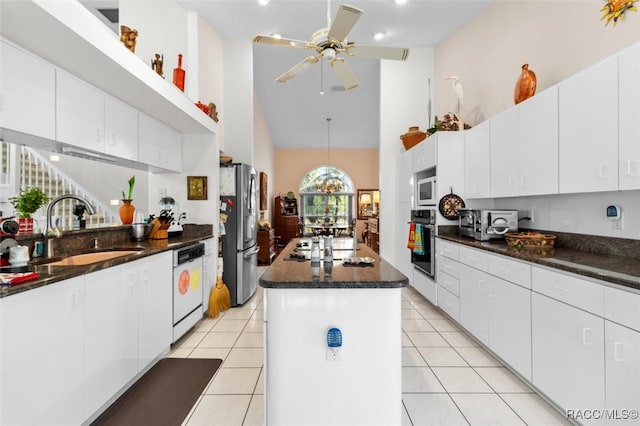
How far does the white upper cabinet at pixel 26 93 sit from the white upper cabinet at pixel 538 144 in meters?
3.46

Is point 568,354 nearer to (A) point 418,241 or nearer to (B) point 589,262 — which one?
(B) point 589,262

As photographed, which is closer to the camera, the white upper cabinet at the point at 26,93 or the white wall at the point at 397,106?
the white upper cabinet at the point at 26,93

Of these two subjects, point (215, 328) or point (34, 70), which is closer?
point (34, 70)

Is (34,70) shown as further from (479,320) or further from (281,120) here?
(281,120)

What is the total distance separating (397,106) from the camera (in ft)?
16.9

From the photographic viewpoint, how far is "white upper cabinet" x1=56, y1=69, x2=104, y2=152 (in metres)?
2.04

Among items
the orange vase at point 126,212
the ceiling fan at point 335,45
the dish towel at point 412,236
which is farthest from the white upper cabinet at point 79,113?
the dish towel at point 412,236

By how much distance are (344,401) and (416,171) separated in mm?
3404

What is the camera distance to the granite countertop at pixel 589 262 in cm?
150

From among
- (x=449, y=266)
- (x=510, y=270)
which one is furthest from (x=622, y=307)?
(x=449, y=266)

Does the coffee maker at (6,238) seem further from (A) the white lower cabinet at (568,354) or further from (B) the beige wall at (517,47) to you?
(B) the beige wall at (517,47)

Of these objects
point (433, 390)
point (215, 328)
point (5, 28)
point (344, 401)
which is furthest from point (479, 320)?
point (5, 28)

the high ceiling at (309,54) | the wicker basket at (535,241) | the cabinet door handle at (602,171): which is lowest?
the wicker basket at (535,241)

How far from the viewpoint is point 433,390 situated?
218 cm
